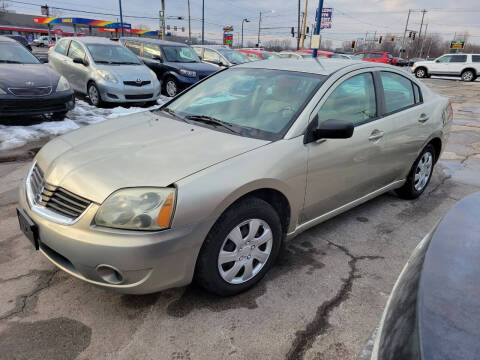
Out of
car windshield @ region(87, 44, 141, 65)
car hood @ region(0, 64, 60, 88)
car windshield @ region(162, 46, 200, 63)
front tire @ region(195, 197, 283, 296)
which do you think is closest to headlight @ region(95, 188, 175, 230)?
front tire @ region(195, 197, 283, 296)

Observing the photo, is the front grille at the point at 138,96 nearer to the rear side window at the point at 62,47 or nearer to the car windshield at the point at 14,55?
the car windshield at the point at 14,55

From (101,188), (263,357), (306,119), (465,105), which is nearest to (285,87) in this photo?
(306,119)

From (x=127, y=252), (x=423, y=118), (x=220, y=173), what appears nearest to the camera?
(x=127, y=252)

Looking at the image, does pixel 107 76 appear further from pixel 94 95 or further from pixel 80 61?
pixel 80 61

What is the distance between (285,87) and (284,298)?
170cm

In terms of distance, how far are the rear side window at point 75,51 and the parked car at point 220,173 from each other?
6952 mm

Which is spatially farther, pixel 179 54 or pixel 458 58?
→ pixel 458 58

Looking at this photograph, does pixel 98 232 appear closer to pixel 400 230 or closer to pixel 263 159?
pixel 263 159

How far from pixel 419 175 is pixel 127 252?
356 centimetres

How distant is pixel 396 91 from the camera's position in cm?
376

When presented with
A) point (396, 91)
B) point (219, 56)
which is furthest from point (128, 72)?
point (396, 91)

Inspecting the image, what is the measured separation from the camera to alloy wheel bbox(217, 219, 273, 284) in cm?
238

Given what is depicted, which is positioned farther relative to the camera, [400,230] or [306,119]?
[400,230]

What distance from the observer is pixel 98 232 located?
2.04m
